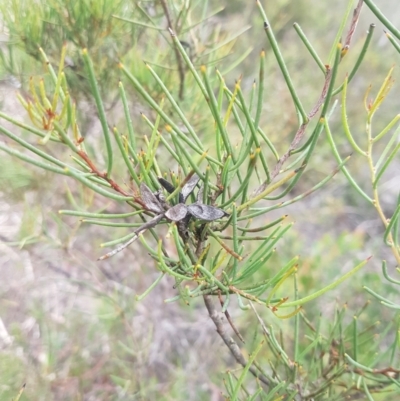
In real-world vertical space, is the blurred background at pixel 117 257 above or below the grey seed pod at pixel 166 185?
below

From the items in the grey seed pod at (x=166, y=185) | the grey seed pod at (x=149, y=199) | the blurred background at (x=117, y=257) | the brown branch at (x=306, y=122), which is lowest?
the blurred background at (x=117, y=257)

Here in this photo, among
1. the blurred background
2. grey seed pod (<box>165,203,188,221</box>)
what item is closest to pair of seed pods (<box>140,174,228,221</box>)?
grey seed pod (<box>165,203,188,221</box>)

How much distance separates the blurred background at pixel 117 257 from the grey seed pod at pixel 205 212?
0.25 meters

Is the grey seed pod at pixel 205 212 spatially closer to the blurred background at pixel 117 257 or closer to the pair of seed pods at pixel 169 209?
the pair of seed pods at pixel 169 209

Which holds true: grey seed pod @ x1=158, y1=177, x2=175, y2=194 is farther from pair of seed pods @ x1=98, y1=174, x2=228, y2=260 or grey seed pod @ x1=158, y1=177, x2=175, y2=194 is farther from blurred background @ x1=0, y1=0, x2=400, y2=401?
blurred background @ x1=0, y1=0, x2=400, y2=401

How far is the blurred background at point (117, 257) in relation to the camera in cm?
58

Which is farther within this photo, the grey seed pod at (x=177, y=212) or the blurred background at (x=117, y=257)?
the blurred background at (x=117, y=257)

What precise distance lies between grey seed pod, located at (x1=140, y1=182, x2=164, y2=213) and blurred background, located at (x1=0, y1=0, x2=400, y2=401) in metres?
0.27

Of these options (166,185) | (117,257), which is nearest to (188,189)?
(166,185)

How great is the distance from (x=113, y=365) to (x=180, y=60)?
3.09 ft

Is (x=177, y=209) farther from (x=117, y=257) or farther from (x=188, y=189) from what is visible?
(x=117, y=257)

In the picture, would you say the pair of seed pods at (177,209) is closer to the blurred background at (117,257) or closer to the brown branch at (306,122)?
the brown branch at (306,122)

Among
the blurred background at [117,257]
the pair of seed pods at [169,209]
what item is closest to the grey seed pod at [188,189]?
the pair of seed pods at [169,209]

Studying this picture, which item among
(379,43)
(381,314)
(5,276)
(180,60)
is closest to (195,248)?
(180,60)
